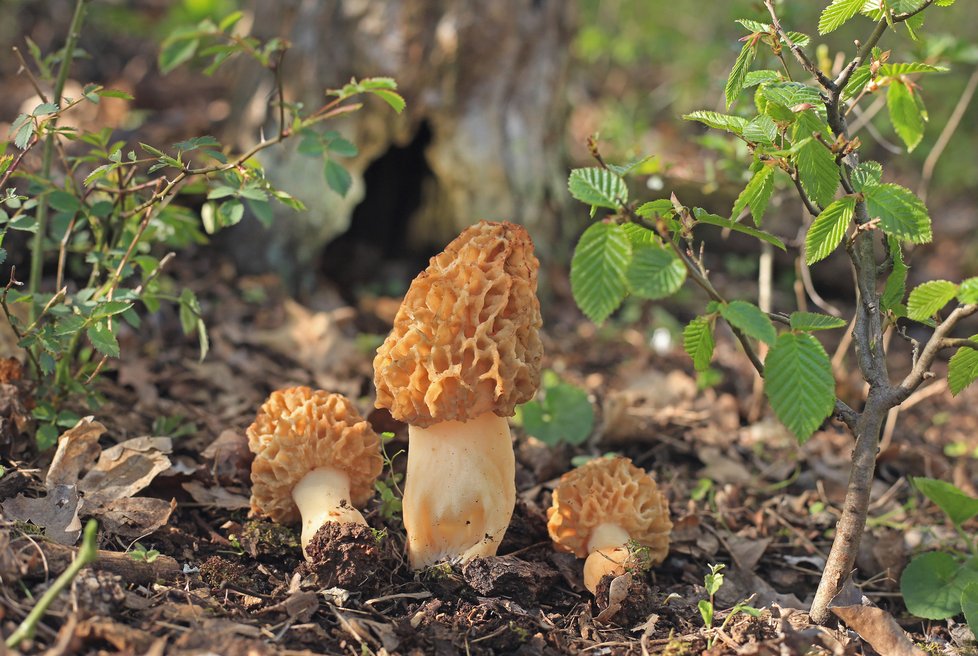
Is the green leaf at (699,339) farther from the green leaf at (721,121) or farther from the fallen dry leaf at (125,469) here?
the fallen dry leaf at (125,469)

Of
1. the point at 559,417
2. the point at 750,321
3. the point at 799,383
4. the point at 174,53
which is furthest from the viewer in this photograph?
the point at 559,417

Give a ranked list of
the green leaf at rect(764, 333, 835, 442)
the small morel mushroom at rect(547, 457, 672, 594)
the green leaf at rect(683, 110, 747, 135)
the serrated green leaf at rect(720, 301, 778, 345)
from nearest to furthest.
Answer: the serrated green leaf at rect(720, 301, 778, 345) < the green leaf at rect(764, 333, 835, 442) < the green leaf at rect(683, 110, 747, 135) < the small morel mushroom at rect(547, 457, 672, 594)

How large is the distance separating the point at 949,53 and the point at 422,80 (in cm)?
335

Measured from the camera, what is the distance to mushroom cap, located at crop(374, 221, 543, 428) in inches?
118

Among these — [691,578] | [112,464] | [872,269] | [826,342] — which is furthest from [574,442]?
[826,342]

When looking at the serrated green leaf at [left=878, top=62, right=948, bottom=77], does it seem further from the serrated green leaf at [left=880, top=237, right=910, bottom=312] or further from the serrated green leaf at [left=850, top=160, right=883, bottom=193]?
the serrated green leaf at [left=880, top=237, right=910, bottom=312]

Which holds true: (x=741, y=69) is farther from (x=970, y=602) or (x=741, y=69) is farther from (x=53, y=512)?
(x=53, y=512)

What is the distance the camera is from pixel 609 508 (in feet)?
11.0

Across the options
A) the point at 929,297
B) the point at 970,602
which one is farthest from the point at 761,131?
the point at 970,602

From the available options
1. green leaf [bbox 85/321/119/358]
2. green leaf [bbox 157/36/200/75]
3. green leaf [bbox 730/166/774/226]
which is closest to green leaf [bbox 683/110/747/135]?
green leaf [bbox 730/166/774/226]

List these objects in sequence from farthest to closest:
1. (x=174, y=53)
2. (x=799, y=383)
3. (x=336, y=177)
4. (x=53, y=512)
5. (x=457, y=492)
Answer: (x=336, y=177)
(x=174, y=53)
(x=457, y=492)
(x=53, y=512)
(x=799, y=383)

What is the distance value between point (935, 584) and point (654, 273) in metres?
1.97

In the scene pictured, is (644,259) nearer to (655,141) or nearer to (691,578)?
(691,578)

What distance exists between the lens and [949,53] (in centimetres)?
476
